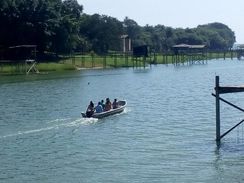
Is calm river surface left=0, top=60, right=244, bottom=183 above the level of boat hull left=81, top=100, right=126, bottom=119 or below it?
below

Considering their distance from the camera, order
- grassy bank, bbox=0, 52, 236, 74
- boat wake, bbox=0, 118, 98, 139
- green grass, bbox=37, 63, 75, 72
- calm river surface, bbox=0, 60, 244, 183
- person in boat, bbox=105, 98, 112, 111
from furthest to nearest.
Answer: green grass, bbox=37, 63, 75, 72 → grassy bank, bbox=0, 52, 236, 74 → person in boat, bbox=105, 98, 112, 111 → boat wake, bbox=0, 118, 98, 139 → calm river surface, bbox=0, 60, 244, 183

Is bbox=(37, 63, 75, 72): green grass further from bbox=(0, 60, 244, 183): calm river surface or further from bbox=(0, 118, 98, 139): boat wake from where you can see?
bbox=(0, 118, 98, 139): boat wake

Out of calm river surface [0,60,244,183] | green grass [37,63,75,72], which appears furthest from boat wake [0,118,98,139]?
green grass [37,63,75,72]

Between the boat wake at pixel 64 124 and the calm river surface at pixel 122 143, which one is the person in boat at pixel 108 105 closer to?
the calm river surface at pixel 122 143

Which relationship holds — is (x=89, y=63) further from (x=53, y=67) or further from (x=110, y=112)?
(x=110, y=112)

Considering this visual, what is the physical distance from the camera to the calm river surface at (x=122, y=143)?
31.4m

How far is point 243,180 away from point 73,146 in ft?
44.1

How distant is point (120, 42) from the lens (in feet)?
609

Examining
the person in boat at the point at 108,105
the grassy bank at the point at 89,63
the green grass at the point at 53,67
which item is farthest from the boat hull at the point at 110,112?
the green grass at the point at 53,67

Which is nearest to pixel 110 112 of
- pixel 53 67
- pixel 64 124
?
pixel 64 124

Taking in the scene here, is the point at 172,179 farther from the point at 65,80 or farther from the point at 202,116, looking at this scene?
the point at 65,80

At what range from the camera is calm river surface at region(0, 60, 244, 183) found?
3139 centimetres

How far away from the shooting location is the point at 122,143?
39.7m

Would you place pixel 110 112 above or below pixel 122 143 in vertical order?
above
